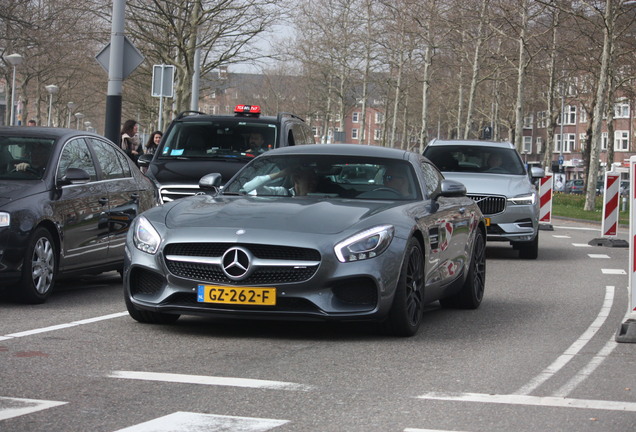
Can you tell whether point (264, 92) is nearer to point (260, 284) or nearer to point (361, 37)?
point (361, 37)

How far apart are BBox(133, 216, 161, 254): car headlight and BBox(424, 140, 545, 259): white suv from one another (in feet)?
31.7

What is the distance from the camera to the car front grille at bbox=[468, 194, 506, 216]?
17.7 metres

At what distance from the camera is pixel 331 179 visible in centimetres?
954

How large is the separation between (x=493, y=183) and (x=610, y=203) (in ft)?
13.7

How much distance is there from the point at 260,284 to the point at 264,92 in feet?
302

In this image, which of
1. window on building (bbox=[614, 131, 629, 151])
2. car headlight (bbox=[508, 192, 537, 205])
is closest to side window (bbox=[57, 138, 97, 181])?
car headlight (bbox=[508, 192, 537, 205])

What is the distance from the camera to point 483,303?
11.5 meters

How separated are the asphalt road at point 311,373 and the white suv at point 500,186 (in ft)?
22.1

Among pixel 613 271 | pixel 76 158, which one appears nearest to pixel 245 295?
pixel 76 158

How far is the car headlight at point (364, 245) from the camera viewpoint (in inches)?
319

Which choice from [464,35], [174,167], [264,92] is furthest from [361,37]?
[174,167]

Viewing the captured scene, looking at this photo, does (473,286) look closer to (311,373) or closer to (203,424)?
(311,373)

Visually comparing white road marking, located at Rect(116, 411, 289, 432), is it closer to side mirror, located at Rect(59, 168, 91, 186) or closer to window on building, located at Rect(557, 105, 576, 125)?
side mirror, located at Rect(59, 168, 91, 186)

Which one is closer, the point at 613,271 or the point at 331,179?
the point at 331,179
